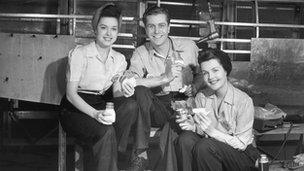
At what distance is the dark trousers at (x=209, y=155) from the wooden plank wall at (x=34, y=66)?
4.85 feet

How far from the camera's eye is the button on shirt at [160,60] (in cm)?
438

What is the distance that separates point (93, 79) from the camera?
4.06 m

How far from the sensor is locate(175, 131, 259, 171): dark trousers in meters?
3.56

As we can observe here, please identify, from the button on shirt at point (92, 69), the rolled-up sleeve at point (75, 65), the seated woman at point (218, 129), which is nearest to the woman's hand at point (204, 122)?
the seated woman at point (218, 129)

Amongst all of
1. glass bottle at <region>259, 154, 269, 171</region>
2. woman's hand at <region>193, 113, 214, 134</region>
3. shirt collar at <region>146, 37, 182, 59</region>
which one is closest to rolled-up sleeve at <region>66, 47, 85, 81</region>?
shirt collar at <region>146, 37, 182, 59</region>

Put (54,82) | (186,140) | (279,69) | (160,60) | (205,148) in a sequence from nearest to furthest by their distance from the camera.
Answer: (205,148) < (186,140) < (160,60) < (54,82) < (279,69)

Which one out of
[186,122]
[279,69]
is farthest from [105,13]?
[279,69]

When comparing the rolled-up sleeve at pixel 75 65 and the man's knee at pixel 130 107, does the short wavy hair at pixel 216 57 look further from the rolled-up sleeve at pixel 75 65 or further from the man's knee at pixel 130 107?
the rolled-up sleeve at pixel 75 65

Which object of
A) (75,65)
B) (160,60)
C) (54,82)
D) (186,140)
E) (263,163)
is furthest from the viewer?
(54,82)

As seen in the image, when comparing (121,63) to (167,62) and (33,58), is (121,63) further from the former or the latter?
(33,58)

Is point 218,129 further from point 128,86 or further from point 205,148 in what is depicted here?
point 128,86

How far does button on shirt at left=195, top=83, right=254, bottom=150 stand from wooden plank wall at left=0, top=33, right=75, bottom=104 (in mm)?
1475

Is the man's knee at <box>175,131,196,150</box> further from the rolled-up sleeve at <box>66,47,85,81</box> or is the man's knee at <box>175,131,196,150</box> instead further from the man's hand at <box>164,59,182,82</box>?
the rolled-up sleeve at <box>66,47,85,81</box>

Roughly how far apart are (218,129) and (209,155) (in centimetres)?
31
